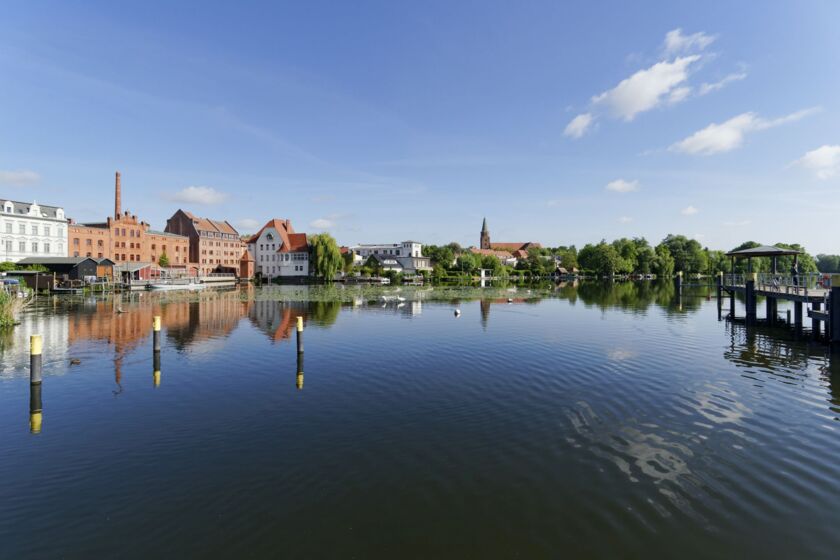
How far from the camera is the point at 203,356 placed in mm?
21531

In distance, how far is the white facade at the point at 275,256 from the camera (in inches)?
4818

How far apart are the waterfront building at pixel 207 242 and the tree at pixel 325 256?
88.9 ft

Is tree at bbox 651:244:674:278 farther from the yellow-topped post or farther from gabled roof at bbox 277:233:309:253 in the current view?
the yellow-topped post

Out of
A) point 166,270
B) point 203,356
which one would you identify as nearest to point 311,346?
point 203,356

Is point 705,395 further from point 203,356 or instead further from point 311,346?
point 203,356

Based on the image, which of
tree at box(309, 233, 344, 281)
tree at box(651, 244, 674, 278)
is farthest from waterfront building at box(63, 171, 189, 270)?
tree at box(651, 244, 674, 278)

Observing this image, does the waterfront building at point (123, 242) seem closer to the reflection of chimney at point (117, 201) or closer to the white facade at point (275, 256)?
the reflection of chimney at point (117, 201)

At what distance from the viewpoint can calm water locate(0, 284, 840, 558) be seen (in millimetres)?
7125

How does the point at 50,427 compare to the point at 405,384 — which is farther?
the point at 405,384

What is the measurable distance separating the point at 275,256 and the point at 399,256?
45.5 m

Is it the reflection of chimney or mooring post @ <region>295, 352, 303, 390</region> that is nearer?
mooring post @ <region>295, 352, 303, 390</region>

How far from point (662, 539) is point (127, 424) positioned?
43.4 ft

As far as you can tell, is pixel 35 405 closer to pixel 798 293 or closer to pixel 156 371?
pixel 156 371

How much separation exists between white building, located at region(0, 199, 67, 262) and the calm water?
64.2 metres
